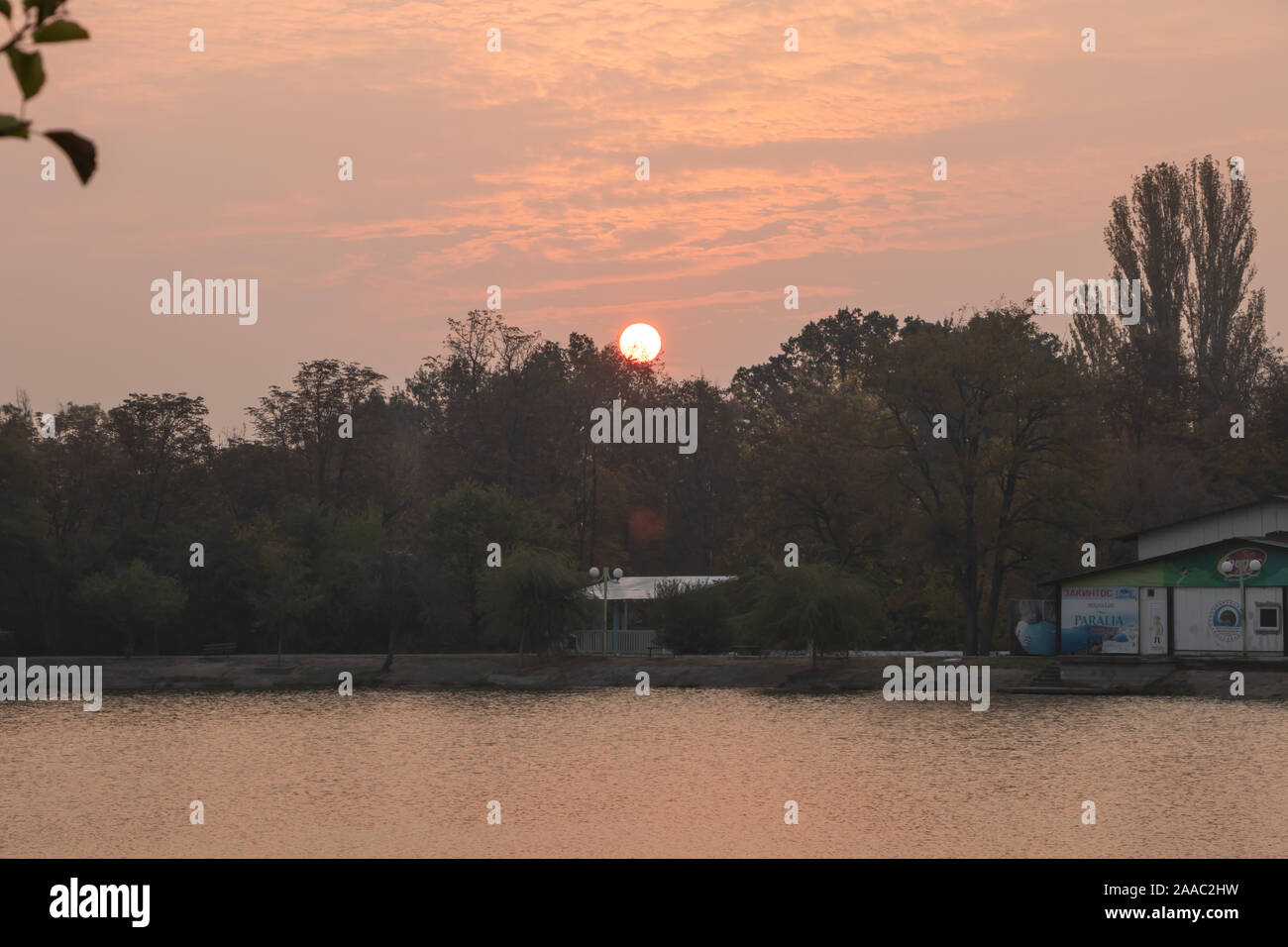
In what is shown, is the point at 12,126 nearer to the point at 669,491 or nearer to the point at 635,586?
the point at 635,586

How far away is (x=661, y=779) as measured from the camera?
34625 mm

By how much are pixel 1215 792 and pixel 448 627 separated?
49.2 m

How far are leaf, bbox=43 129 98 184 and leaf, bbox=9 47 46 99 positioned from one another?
148 mm

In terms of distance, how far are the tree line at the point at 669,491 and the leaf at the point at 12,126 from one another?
5629 cm

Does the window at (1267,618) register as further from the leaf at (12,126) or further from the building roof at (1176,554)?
the leaf at (12,126)

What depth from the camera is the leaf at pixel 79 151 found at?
13.2 ft

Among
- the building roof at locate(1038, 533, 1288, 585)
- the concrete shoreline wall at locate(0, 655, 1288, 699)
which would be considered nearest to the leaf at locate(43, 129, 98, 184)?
the concrete shoreline wall at locate(0, 655, 1288, 699)

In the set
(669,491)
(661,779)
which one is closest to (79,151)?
(661,779)

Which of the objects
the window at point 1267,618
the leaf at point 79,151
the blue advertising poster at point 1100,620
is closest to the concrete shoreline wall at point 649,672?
the blue advertising poster at point 1100,620

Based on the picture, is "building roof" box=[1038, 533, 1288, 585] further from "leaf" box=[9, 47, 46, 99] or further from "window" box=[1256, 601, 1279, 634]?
"leaf" box=[9, 47, 46, 99]

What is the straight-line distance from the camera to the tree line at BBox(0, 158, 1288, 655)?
2576 inches

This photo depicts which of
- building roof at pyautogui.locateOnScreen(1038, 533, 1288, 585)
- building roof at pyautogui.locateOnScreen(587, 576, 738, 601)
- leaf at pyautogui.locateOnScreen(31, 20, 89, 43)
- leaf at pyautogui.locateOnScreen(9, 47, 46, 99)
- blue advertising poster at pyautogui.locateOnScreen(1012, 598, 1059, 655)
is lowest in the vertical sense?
blue advertising poster at pyautogui.locateOnScreen(1012, 598, 1059, 655)

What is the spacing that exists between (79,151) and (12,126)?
0.22 m
